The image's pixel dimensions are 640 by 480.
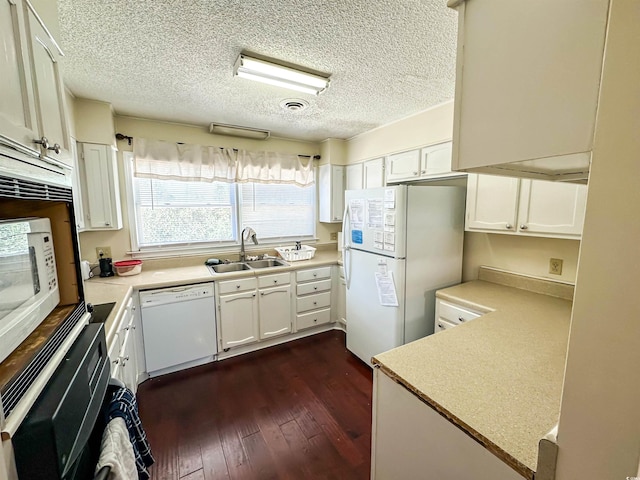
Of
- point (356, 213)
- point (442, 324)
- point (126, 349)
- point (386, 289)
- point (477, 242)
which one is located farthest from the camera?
point (356, 213)

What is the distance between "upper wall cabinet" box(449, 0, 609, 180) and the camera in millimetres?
487

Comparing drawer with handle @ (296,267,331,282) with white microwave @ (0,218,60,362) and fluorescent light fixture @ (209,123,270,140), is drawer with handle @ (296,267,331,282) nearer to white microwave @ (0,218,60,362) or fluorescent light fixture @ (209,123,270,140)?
fluorescent light fixture @ (209,123,270,140)

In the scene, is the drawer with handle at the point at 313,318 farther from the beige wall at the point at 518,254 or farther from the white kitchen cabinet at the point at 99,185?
the white kitchen cabinet at the point at 99,185

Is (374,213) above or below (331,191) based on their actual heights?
below

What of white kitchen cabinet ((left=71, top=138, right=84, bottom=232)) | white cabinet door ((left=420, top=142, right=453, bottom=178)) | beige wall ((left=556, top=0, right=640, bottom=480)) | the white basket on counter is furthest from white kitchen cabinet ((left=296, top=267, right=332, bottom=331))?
beige wall ((left=556, top=0, right=640, bottom=480))

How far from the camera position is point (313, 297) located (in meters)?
3.09

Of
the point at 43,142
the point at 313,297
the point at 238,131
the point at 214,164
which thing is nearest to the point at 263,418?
the point at 313,297

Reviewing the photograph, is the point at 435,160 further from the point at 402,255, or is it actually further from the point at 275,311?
the point at 275,311

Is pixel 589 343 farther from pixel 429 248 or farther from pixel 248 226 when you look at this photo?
pixel 248 226

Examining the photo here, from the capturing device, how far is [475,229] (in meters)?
2.08

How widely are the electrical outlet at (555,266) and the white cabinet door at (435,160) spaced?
977 mm

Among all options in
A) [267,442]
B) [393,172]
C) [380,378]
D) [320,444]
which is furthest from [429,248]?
[267,442]

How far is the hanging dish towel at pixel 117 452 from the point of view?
2.34ft

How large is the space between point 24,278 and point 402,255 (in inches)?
79.1
